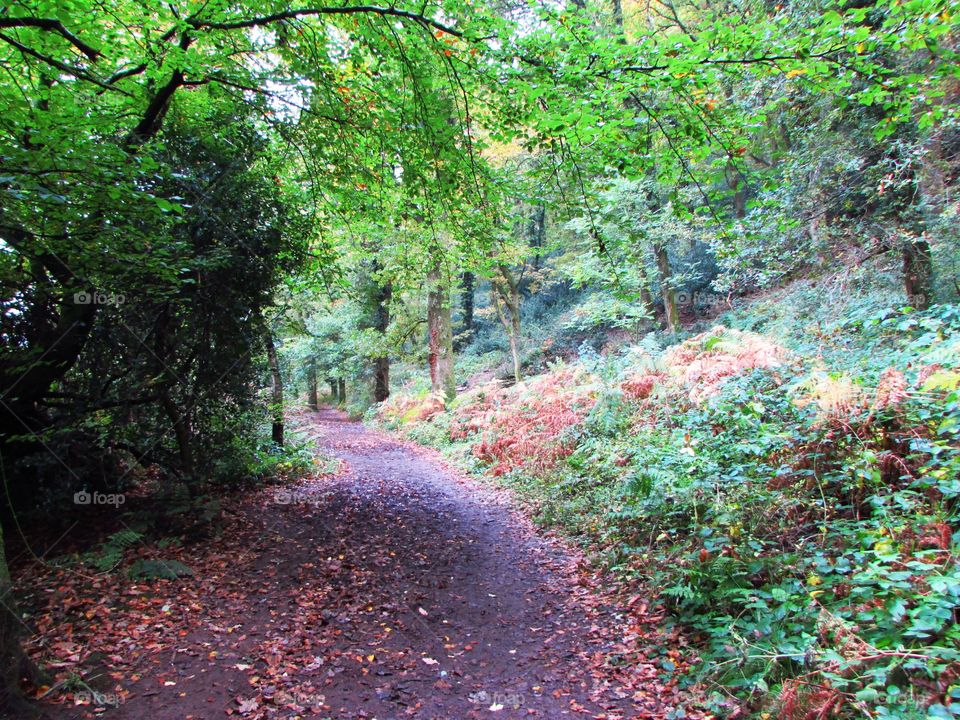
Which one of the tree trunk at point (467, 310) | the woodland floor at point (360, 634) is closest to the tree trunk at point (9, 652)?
the woodland floor at point (360, 634)

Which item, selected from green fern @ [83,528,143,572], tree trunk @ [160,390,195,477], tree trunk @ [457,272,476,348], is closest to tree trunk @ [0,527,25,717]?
green fern @ [83,528,143,572]

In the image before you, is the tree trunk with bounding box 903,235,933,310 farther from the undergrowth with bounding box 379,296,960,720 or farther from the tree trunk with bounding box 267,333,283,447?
the tree trunk with bounding box 267,333,283,447

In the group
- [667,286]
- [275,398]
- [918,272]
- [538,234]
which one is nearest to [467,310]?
[538,234]

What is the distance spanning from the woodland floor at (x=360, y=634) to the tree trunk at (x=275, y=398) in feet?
9.98

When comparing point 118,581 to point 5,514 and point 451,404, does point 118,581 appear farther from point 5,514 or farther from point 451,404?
point 451,404

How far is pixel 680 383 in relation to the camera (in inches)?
344

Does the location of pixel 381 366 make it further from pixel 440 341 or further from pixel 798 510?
pixel 798 510

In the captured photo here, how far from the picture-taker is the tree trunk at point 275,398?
922 centimetres

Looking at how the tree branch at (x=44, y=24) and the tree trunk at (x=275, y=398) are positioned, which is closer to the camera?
the tree branch at (x=44, y=24)

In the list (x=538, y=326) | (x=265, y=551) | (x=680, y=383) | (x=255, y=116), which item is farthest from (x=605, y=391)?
(x=538, y=326)

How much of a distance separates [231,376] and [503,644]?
5.90 meters

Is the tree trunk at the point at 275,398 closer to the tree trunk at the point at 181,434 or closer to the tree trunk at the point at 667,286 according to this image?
the tree trunk at the point at 181,434

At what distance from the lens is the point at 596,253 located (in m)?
6.68

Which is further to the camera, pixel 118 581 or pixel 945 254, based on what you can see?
pixel 945 254
